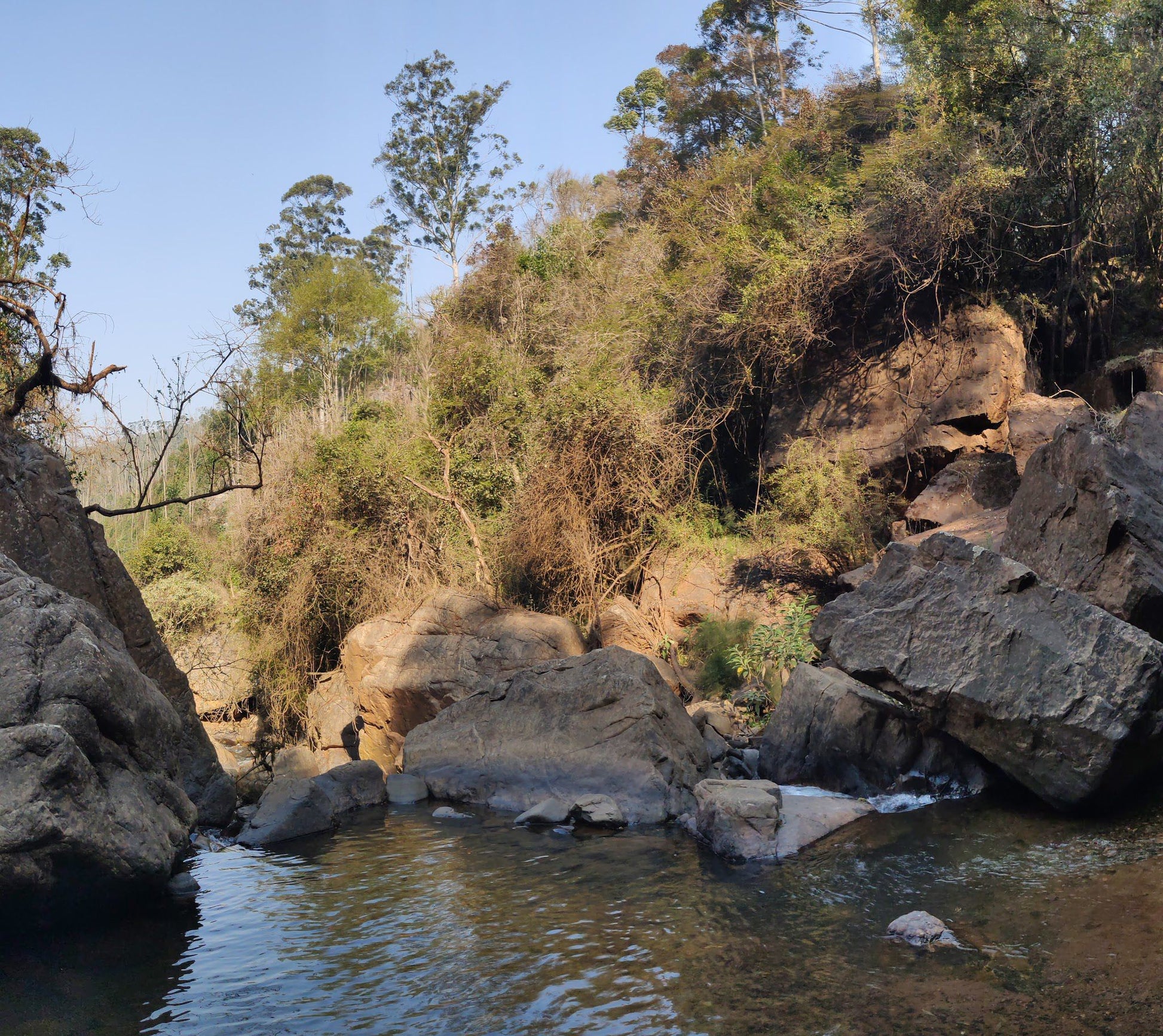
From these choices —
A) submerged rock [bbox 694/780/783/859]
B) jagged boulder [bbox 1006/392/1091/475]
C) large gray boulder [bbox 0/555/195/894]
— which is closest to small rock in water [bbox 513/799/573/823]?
submerged rock [bbox 694/780/783/859]

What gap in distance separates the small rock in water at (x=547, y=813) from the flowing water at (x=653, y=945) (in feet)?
3.76

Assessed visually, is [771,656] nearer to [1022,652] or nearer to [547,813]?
[547,813]

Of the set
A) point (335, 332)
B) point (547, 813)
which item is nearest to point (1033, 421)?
point (547, 813)

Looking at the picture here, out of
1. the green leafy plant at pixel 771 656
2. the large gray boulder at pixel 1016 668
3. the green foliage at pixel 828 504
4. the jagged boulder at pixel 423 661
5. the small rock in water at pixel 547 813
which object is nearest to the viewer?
the large gray boulder at pixel 1016 668

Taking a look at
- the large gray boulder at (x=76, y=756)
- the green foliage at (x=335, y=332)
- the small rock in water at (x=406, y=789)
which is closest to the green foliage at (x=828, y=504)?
the small rock in water at (x=406, y=789)

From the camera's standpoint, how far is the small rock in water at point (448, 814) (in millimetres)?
10250

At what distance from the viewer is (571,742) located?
10.3 meters

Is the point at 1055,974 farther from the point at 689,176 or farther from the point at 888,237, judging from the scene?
the point at 689,176

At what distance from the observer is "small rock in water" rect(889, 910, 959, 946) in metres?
5.57

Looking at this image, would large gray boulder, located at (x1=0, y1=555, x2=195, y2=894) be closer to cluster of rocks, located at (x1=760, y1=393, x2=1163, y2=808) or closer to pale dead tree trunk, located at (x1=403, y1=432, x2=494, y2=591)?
cluster of rocks, located at (x1=760, y1=393, x2=1163, y2=808)

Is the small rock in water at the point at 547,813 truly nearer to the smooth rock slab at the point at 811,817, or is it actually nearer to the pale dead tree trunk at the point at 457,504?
the smooth rock slab at the point at 811,817

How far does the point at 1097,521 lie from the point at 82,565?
9.57 meters

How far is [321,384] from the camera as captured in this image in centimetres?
3117

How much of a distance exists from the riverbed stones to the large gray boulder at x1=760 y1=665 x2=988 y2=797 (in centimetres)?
489
